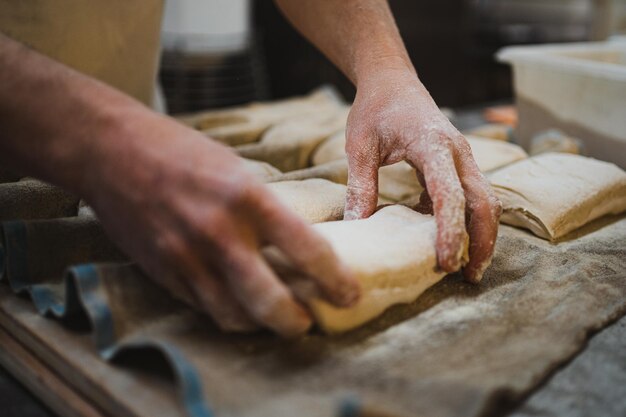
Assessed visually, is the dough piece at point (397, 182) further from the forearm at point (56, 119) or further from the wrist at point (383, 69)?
the forearm at point (56, 119)

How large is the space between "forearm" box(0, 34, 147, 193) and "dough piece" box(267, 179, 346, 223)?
50cm

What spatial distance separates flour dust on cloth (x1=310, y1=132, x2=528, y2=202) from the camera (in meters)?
1.72

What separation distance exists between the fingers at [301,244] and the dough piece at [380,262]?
0.17 feet

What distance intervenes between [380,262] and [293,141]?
44.8 inches

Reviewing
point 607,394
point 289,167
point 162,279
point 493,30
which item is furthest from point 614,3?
point 162,279

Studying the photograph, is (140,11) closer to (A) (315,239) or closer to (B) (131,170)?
(B) (131,170)

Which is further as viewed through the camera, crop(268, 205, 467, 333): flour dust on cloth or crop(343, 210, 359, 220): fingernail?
crop(343, 210, 359, 220): fingernail

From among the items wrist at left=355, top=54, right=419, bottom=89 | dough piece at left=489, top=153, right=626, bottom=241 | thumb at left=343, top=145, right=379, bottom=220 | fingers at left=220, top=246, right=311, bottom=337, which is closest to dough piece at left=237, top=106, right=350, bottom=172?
wrist at left=355, top=54, right=419, bottom=89

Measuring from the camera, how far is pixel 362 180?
1.34 m

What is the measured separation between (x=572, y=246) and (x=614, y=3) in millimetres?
3474

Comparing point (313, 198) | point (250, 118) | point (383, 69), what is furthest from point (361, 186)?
point (250, 118)

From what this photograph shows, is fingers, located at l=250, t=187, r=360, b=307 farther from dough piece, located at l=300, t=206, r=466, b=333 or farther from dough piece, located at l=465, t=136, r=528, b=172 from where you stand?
dough piece, located at l=465, t=136, r=528, b=172

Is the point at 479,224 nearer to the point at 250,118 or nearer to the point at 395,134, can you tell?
the point at 395,134

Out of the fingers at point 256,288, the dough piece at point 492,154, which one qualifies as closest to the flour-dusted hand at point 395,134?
the fingers at point 256,288
